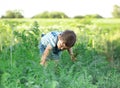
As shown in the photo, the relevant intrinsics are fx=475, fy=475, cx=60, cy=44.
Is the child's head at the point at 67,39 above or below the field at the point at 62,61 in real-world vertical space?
above

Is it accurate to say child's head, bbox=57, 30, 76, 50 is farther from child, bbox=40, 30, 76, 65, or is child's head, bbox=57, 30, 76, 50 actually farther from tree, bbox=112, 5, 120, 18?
tree, bbox=112, 5, 120, 18

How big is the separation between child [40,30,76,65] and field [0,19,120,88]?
12 centimetres

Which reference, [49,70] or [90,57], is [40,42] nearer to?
[90,57]

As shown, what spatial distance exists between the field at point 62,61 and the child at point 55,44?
0.12 metres

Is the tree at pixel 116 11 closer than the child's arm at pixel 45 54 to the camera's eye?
No

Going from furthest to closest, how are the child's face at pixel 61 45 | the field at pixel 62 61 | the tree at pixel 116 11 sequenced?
the tree at pixel 116 11 < the child's face at pixel 61 45 < the field at pixel 62 61

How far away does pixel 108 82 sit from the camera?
6.66 meters

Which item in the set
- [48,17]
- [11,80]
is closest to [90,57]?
[11,80]

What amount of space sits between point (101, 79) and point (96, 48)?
216cm

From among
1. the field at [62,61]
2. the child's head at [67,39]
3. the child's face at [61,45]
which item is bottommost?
the field at [62,61]

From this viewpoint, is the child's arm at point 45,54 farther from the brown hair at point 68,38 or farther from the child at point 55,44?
the brown hair at point 68,38

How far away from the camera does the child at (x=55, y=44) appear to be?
6484 millimetres

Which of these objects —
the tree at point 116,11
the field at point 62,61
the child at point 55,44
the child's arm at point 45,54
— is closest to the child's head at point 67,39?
the child at point 55,44

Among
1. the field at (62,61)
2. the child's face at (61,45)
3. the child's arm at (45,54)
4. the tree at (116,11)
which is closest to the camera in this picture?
the field at (62,61)
